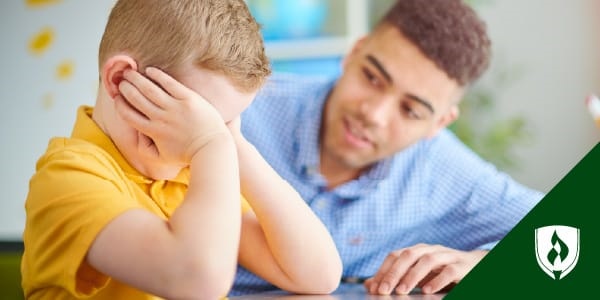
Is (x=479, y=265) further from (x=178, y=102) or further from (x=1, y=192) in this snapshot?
(x=1, y=192)

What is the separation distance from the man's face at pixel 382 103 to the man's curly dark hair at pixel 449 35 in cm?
2

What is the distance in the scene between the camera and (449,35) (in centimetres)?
156

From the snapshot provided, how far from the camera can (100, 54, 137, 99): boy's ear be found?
794 mm

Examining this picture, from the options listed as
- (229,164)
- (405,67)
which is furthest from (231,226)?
(405,67)

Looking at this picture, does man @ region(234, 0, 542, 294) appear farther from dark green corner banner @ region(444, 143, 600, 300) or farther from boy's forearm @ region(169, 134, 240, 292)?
boy's forearm @ region(169, 134, 240, 292)

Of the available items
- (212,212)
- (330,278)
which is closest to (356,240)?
(330,278)

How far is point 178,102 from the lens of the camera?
0.77m

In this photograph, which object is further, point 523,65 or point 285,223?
point 523,65

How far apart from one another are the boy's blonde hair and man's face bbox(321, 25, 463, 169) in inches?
29.1

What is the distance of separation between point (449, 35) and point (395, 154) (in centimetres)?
26

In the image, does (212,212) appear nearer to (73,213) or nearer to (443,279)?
(73,213)

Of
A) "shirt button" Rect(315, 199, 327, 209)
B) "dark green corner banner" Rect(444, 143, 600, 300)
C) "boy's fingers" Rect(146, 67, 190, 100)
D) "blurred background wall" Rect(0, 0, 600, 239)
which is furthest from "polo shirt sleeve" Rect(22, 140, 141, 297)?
"blurred background wall" Rect(0, 0, 600, 239)

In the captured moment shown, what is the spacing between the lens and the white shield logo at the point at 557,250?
36.3 inches

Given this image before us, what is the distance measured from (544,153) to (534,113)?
Result: 0.17 metres
